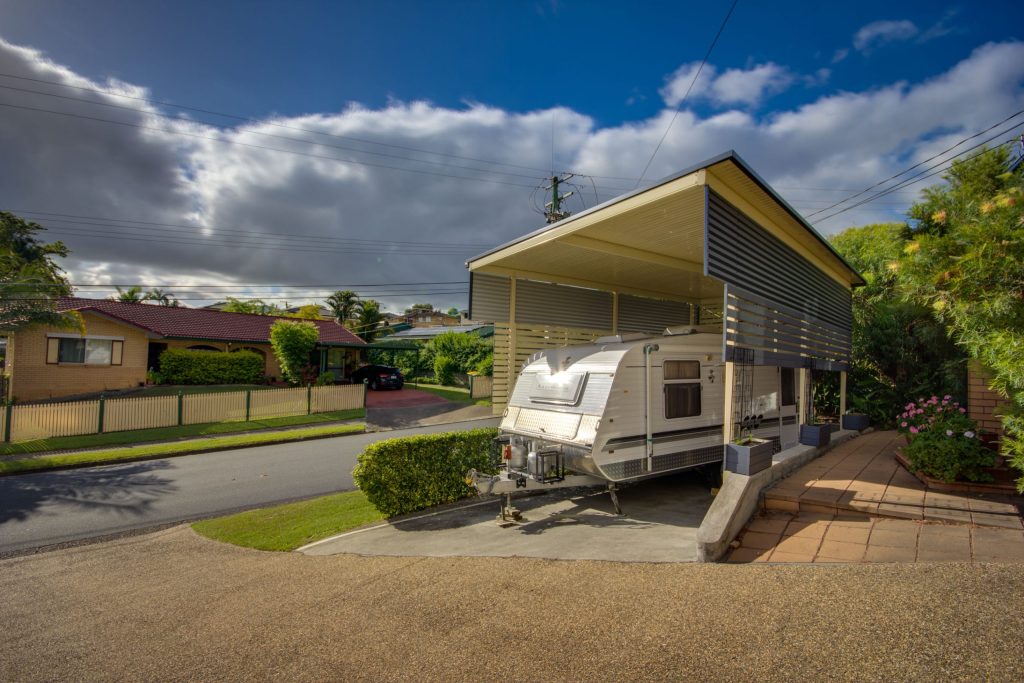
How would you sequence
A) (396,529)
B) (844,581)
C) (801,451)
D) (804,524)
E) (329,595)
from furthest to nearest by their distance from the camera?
(801,451)
(396,529)
(804,524)
(329,595)
(844,581)

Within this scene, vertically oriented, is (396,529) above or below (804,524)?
below

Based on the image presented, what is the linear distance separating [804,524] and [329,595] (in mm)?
5126

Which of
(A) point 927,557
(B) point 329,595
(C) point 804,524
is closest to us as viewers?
(A) point 927,557

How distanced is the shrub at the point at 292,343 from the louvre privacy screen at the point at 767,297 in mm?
20773

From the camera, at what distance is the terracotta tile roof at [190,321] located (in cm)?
2455

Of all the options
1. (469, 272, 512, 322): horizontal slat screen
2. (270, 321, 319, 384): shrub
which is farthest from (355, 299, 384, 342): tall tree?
(469, 272, 512, 322): horizontal slat screen

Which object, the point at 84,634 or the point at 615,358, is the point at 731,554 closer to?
the point at 615,358

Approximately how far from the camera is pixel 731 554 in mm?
4949

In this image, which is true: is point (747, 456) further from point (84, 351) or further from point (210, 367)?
point (84, 351)

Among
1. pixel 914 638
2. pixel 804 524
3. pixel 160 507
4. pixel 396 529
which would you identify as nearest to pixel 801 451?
pixel 804 524

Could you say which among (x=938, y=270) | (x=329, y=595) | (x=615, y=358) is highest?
(x=938, y=270)

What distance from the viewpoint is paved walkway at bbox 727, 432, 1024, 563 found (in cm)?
448

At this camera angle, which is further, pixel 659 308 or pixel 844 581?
pixel 659 308

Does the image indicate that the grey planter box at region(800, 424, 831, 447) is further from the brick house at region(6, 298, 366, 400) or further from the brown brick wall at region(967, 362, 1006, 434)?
the brick house at region(6, 298, 366, 400)
